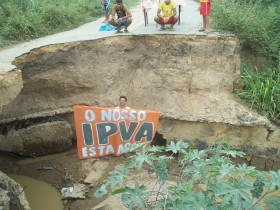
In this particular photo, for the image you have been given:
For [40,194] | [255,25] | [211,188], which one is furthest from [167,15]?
[211,188]

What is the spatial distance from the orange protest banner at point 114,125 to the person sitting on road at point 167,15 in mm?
2667

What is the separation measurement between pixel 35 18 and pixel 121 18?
2.58m

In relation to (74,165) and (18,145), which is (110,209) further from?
(18,145)

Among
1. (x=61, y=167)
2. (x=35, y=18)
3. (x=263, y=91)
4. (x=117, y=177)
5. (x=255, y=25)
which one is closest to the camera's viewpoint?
(x=117, y=177)

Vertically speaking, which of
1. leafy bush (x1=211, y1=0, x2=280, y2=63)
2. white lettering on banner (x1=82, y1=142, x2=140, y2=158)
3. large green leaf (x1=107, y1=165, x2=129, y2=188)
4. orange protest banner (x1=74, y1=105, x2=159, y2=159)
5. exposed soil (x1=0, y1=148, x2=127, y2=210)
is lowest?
exposed soil (x1=0, y1=148, x2=127, y2=210)

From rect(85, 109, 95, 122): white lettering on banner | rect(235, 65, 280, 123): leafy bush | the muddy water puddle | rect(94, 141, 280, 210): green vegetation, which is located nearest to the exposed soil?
the muddy water puddle

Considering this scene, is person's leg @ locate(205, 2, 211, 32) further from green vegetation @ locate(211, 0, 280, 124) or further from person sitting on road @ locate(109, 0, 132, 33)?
person sitting on road @ locate(109, 0, 132, 33)

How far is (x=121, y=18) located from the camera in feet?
28.6

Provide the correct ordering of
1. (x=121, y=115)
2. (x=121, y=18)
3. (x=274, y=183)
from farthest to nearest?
(x=121, y=18) < (x=121, y=115) < (x=274, y=183)

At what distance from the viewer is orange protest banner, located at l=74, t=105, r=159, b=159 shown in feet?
23.9

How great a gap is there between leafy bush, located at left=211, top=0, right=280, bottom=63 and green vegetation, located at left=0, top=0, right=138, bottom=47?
4575 millimetres

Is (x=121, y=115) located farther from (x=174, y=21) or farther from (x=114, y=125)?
(x=174, y=21)

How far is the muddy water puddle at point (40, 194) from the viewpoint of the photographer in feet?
22.9

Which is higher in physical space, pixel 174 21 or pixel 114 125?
pixel 174 21
